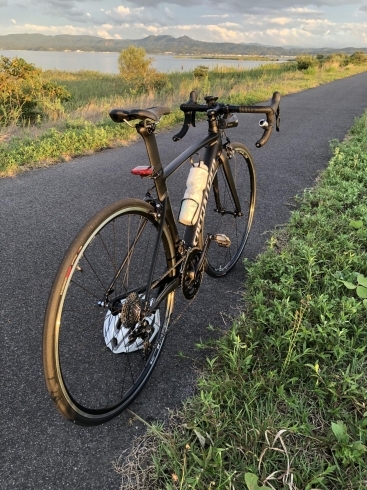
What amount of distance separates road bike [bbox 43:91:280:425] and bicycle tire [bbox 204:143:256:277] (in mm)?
24

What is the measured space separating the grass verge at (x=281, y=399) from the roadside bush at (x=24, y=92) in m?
8.84

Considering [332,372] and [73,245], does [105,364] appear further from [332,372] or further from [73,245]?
[332,372]

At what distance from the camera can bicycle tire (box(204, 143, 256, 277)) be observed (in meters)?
2.88

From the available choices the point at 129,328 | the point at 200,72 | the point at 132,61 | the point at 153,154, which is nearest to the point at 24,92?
the point at 153,154

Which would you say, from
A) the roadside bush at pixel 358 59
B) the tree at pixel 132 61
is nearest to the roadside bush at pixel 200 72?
the tree at pixel 132 61

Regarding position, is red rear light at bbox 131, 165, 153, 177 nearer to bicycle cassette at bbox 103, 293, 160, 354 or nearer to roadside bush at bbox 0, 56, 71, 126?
bicycle cassette at bbox 103, 293, 160, 354

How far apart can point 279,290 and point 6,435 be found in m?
1.87

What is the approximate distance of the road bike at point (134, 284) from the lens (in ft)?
4.77

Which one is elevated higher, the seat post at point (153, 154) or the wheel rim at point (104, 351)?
the seat post at point (153, 154)

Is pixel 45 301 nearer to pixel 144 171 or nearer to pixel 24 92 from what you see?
pixel 144 171

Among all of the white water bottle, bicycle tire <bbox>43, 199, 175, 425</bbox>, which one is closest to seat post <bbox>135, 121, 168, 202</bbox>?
bicycle tire <bbox>43, 199, 175, 425</bbox>

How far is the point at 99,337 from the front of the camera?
2361mm

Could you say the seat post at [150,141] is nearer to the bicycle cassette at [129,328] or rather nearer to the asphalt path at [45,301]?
the bicycle cassette at [129,328]

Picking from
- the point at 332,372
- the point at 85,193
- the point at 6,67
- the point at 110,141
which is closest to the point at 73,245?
the point at 332,372
